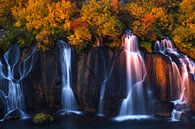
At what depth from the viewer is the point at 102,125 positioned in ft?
150

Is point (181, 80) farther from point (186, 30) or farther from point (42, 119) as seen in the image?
point (42, 119)

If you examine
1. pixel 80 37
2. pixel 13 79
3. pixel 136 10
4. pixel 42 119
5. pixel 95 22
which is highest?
pixel 136 10

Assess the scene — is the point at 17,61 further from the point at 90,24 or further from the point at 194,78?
the point at 194,78

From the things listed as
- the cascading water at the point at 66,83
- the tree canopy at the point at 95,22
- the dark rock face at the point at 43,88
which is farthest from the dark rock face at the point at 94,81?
the tree canopy at the point at 95,22

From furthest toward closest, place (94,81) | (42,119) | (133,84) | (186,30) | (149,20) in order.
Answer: (149,20), (186,30), (94,81), (133,84), (42,119)

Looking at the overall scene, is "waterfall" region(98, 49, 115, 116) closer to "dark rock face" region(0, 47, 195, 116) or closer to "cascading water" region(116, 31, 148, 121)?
"dark rock face" region(0, 47, 195, 116)

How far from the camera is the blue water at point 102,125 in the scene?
44938 millimetres

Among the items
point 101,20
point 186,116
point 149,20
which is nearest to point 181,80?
point 186,116

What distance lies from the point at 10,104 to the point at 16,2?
32.3ft

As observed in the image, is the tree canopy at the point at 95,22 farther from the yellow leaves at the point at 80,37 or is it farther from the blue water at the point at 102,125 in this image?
the blue water at the point at 102,125

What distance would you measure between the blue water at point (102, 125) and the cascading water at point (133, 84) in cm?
148

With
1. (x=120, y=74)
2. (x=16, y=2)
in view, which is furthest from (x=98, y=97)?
(x=16, y=2)

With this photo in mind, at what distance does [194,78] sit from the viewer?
47.8 metres

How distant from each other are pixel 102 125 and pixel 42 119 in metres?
4.94
